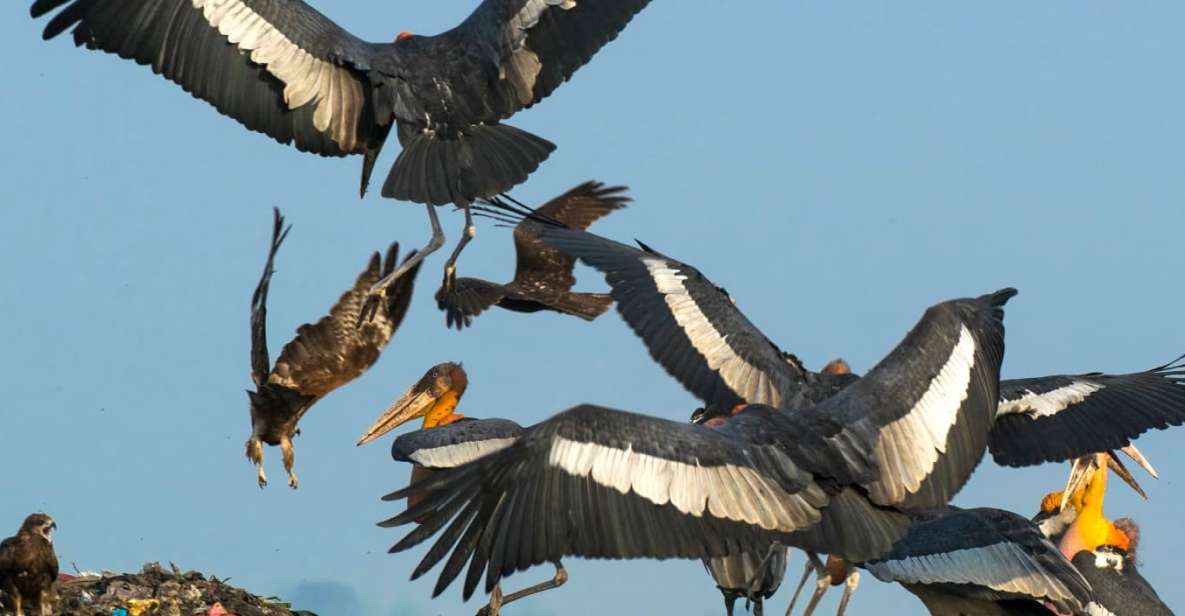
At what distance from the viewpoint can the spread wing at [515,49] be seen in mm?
11750

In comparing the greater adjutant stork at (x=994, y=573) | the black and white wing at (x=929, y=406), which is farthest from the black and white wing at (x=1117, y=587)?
the black and white wing at (x=929, y=406)

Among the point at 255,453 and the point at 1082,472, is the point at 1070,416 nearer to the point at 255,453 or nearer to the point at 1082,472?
the point at 1082,472

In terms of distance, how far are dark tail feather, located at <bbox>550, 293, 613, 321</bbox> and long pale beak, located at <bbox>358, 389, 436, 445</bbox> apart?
1.33 meters

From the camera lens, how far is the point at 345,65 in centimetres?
1187

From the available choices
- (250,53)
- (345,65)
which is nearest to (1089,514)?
(345,65)

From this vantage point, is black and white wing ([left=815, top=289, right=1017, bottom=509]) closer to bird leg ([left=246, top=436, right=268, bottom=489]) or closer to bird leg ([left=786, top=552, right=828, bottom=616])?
bird leg ([left=786, top=552, right=828, bottom=616])

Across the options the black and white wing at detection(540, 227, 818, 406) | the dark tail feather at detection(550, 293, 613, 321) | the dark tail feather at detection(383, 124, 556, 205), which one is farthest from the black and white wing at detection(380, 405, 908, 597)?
the dark tail feather at detection(550, 293, 613, 321)

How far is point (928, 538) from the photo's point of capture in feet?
34.3

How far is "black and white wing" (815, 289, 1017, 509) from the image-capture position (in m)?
8.75

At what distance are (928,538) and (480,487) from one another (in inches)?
135

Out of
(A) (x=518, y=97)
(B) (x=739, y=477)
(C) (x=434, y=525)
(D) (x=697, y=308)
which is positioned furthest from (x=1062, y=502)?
(C) (x=434, y=525)

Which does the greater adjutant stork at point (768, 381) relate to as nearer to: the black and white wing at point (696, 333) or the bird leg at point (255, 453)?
the black and white wing at point (696, 333)

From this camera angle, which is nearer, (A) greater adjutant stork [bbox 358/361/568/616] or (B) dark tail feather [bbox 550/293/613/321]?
(A) greater adjutant stork [bbox 358/361/568/616]

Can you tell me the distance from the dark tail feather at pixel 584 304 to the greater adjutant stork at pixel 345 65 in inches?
97.8
